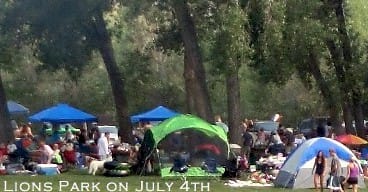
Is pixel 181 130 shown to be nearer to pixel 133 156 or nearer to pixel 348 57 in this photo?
pixel 133 156

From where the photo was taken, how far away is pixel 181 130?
2669 cm

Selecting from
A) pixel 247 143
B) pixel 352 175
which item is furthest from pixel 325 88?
pixel 352 175

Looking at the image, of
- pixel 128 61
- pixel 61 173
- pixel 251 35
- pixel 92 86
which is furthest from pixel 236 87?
pixel 92 86

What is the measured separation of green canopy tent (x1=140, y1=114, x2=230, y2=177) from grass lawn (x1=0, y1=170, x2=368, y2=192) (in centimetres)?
103

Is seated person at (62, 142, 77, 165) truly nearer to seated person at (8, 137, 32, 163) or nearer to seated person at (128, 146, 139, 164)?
seated person at (8, 137, 32, 163)

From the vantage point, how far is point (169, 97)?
5744cm

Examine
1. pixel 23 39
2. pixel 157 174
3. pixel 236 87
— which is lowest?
pixel 157 174

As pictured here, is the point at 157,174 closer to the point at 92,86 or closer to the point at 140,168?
the point at 140,168

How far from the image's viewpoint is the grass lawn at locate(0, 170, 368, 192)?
2188 centimetres

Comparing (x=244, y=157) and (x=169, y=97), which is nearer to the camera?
(x=244, y=157)

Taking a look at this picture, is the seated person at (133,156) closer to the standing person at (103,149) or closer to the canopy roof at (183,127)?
the standing person at (103,149)

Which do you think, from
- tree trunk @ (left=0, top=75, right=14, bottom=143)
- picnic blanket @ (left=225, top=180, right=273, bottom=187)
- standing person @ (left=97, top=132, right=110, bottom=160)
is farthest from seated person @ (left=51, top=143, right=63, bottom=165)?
picnic blanket @ (left=225, top=180, right=273, bottom=187)

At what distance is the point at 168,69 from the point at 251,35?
35000 mm

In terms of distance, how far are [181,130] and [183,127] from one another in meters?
0.22
